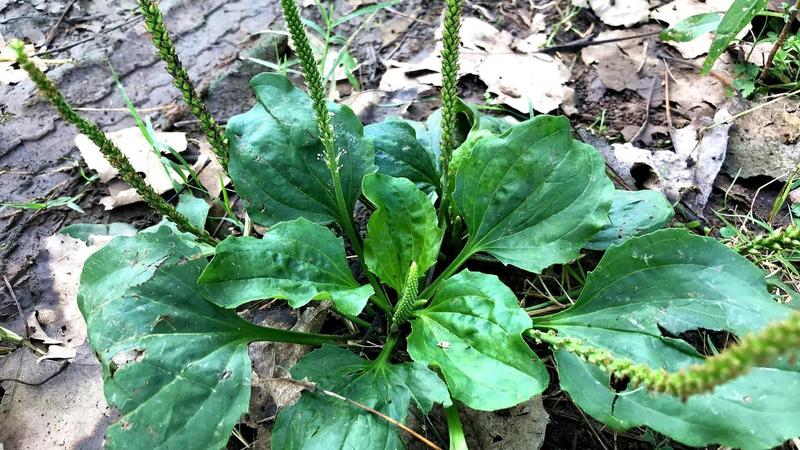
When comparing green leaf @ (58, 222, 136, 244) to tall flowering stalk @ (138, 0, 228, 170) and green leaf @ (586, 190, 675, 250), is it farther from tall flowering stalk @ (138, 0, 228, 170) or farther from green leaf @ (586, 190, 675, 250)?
green leaf @ (586, 190, 675, 250)

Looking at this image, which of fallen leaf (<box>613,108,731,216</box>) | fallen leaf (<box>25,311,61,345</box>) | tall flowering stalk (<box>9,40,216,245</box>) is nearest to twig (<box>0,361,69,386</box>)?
fallen leaf (<box>25,311,61,345</box>)

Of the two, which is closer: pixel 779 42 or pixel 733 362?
pixel 733 362

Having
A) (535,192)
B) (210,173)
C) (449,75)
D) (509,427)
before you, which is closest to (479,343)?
(509,427)

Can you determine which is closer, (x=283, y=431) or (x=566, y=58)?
(x=283, y=431)

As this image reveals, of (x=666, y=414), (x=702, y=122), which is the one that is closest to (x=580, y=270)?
(x=666, y=414)

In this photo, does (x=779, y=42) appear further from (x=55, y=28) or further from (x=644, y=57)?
(x=55, y=28)

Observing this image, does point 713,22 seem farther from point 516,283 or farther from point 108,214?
point 108,214

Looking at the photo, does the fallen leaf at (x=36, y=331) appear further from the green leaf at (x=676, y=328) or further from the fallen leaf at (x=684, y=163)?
the fallen leaf at (x=684, y=163)
